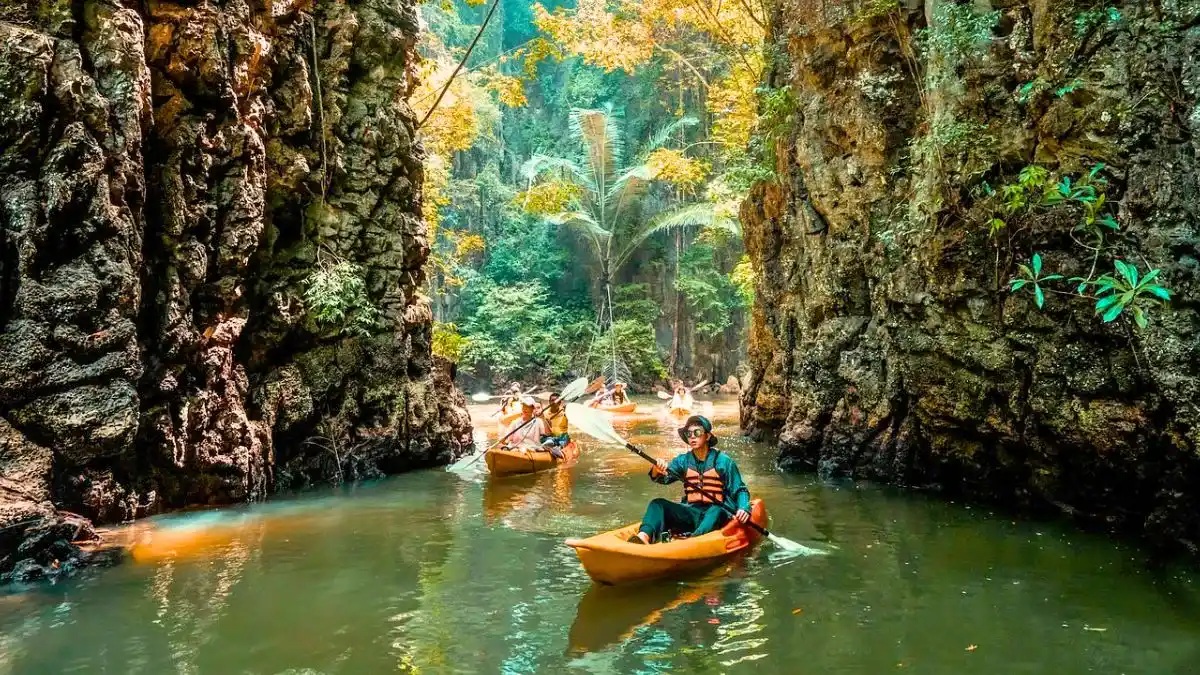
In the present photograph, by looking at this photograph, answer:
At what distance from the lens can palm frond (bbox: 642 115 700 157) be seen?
24.8m

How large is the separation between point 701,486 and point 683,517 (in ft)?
1.02

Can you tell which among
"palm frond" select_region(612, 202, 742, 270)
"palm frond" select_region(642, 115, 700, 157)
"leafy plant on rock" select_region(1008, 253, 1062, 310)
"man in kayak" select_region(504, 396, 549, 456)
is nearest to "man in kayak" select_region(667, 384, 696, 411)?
"palm frond" select_region(612, 202, 742, 270)

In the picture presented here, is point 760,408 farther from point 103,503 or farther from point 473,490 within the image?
point 103,503

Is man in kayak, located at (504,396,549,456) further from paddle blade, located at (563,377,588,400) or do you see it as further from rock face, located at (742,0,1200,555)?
rock face, located at (742,0,1200,555)

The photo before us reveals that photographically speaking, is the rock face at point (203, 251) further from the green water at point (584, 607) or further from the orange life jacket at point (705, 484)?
the orange life jacket at point (705, 484)

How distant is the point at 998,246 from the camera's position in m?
7.73

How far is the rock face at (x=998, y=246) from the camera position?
6312 millimetres

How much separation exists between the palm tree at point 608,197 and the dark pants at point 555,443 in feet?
42.0

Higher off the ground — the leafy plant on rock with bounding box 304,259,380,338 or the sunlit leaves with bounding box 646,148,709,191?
the sunlit leaves with bounding box 646,148,709,191

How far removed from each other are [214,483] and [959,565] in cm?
788

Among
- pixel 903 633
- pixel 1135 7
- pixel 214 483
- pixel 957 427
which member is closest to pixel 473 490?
pixel 214 483

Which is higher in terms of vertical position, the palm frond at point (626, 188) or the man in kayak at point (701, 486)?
the palm frond at point (626, 188)

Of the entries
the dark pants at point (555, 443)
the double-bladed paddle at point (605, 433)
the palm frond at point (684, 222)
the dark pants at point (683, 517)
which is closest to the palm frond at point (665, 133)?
the palm frond at point (684, 222)

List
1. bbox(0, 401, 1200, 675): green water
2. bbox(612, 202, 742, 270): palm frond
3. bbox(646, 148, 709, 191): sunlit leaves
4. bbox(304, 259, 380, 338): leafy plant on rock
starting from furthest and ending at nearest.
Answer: bbox(612, 202, 742, 270): palm frond → bbox(646, 148, 709, 191): sunlit leaves → bbox(304, 259, 380, 338): leafy plant on rock → bbox(0, 401, 1200, 675): green water
